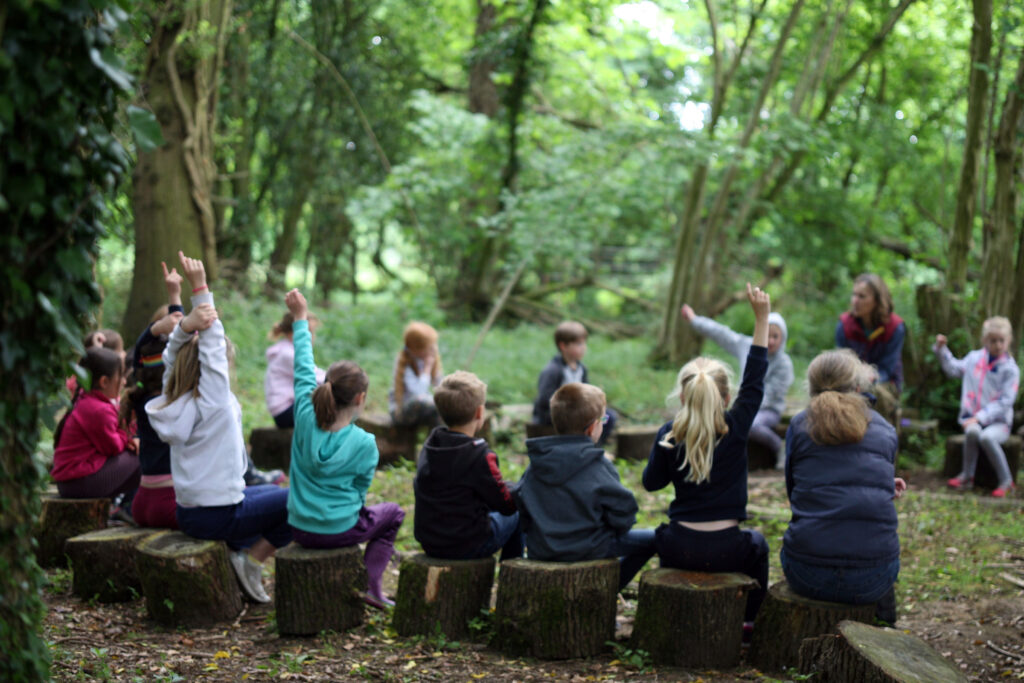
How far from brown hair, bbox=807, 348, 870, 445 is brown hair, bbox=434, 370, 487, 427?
5.24 ft

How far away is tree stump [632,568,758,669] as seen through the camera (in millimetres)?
3938

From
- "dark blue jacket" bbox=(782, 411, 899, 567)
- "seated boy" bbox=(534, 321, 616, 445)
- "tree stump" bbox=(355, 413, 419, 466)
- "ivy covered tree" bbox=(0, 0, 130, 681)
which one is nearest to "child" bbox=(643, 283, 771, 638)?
"dark blue jacket" bbox=(782, 411, 899, 567)

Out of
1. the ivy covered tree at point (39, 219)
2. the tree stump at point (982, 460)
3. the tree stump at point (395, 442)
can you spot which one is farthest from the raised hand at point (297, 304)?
the tree stump at point (982, 460)

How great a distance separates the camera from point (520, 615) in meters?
4.06

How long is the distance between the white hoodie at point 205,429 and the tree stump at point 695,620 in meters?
2.17

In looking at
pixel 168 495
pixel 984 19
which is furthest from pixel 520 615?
pixel 984 19

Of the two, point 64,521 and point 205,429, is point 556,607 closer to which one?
point 205,429

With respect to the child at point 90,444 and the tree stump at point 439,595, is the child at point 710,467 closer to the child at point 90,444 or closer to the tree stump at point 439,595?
the tree stump at point 439,595

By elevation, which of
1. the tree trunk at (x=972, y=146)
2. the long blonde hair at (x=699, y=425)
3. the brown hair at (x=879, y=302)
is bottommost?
the long blonde hair at (x=699, y=425)

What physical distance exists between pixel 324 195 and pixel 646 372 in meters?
8.15

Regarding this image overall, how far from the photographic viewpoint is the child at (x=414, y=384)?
24.8ft

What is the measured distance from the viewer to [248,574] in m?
4.84

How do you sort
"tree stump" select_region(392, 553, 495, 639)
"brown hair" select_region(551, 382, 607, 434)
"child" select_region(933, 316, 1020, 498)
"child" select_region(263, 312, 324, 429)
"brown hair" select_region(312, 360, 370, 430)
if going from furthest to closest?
"child" select_region(933, 316, 1020, 498), "child" select_region(263, 312, 324, 429), "brown hair" select_region(312, 360, 370, 430), "tree stump" select_region(392, 553, 495, 639), "brown hair" select_region(551, 382, 607, 434)

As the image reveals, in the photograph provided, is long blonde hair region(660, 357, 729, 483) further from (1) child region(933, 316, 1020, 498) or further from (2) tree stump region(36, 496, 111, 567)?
(1) child region(933, 316, 1020, 498)
